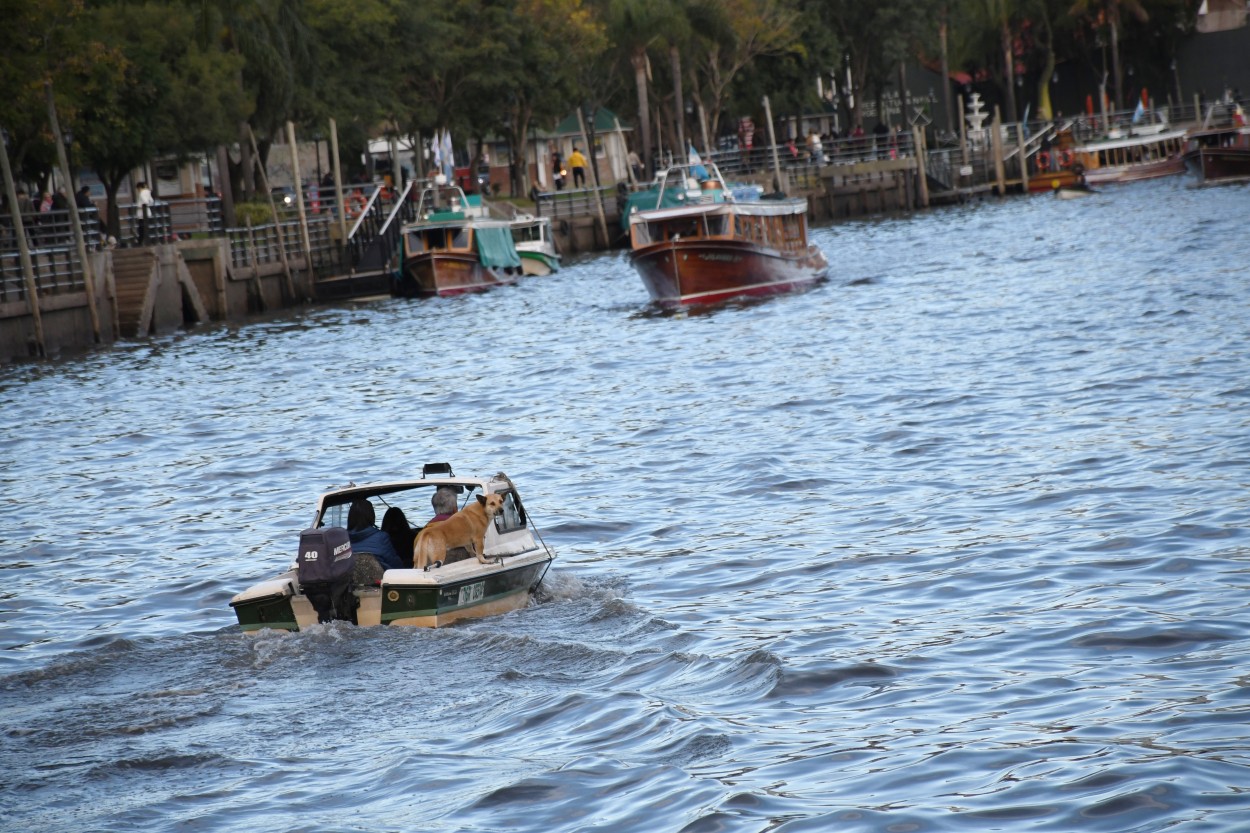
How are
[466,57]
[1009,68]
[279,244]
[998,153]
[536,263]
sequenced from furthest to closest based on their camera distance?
[1009,68]
[998,153]
[466,57]
[536,263]
[279,244]

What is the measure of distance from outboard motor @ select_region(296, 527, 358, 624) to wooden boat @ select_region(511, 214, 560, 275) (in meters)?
47.9

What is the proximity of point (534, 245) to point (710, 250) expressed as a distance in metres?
20.4

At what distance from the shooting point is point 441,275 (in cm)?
5406

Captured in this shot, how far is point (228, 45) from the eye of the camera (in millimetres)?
55031

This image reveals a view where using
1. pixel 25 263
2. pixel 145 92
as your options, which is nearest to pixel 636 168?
pixel 145 92

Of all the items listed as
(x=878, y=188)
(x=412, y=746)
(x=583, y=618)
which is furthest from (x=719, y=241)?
(x=878, y=188)

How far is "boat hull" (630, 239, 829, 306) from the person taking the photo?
41250 mm

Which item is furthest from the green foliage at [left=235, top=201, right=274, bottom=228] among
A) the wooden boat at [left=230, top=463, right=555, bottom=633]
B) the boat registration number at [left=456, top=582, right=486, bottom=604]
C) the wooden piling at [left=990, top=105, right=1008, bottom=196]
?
the boat registration number at [left=456, top=582, right=486, bottom=604]

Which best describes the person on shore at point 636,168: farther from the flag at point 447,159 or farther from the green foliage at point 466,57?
the flag at point 447,159

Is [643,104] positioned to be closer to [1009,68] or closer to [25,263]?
[1009,68]

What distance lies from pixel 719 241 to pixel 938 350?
500 inches

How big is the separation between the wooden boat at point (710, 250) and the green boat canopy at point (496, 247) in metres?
12.5

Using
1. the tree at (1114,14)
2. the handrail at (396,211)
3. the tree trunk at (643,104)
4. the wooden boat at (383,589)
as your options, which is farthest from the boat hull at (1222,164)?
the wooden boat at (383,589)

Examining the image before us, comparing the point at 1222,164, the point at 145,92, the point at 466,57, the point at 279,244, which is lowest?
the point at 1222,164
